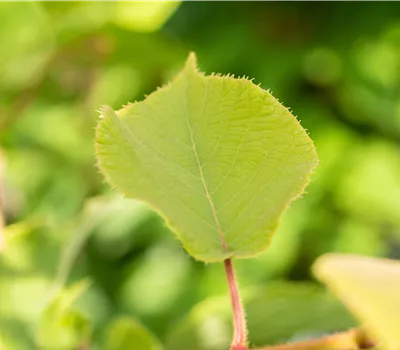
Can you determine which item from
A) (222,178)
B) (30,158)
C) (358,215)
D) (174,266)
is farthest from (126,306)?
(222,178)

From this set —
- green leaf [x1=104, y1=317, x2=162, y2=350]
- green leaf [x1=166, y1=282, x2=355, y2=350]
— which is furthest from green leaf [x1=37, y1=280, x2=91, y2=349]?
green leaf [x1=166, y1=282, x2=355, y2=350]

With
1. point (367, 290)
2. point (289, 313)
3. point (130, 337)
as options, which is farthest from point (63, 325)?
point (367, 290)

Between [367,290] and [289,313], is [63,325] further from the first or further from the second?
[367,290]

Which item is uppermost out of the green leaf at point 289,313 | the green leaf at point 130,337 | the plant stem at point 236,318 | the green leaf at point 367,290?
the green leaf at point 367,290

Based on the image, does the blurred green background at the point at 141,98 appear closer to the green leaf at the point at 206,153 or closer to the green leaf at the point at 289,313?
the green leaf at the point at 289,313

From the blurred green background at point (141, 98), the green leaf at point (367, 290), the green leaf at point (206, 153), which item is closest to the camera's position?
the green leaf at point (367, 290)

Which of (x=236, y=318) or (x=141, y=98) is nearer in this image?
(x=236, y=318)

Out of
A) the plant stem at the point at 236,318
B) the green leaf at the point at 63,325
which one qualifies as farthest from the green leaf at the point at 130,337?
the plant stem at the point at 236,318

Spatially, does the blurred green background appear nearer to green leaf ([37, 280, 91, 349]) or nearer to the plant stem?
green leaf ([37, 280, 91, 349])
